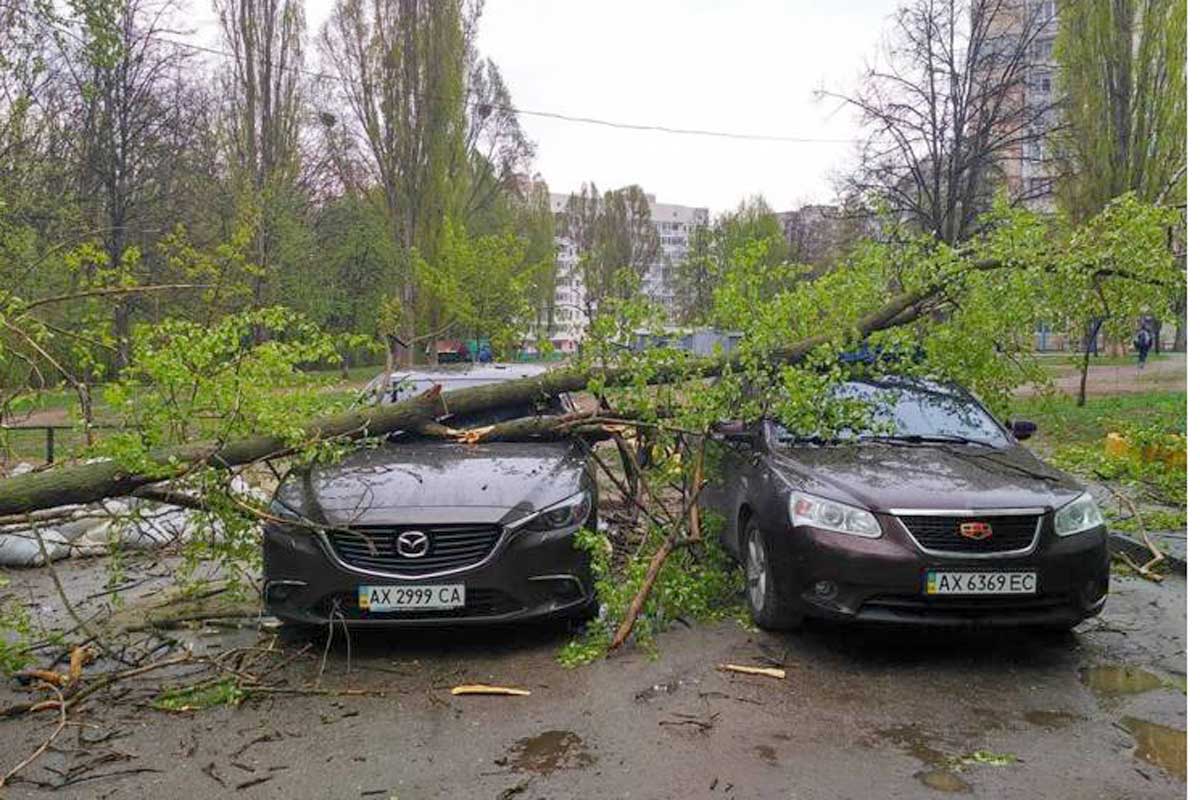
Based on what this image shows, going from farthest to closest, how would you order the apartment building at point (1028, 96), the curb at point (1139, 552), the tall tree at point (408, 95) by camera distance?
the tall tree at point (408, 95), the apartment building at point (1028, 96), the curb at point (1139, 552)

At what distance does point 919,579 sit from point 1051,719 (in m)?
0.80

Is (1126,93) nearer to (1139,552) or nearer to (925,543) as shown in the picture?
(1139,552)

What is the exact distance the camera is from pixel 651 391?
592 cm

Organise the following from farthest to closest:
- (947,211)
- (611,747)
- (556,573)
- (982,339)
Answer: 1. (947,211)
2. (982,339)
3. (556,573)
4. (611,747)

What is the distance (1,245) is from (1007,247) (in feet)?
37.2

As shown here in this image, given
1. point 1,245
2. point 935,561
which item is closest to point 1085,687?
point 935,561

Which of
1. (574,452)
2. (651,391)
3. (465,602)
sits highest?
(651,391)

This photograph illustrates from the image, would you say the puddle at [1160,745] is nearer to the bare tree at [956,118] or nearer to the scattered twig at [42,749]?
the scattered twig at [42,749]

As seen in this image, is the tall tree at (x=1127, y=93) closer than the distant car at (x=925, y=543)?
No

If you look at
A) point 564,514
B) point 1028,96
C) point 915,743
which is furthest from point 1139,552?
point 1028,96

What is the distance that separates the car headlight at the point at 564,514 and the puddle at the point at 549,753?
118 cm

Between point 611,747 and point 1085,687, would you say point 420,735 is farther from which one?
point 1085,687

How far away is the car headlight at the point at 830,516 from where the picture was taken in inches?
183

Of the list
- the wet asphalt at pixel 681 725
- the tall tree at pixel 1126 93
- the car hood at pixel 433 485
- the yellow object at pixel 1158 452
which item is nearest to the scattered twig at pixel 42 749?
the wet asphalt at pixel 681 725
